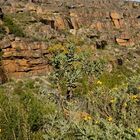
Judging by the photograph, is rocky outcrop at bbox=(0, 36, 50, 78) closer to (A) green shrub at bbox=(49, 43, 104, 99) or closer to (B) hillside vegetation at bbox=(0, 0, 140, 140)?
(B) hillside vegetation at bbox=(0, 0, 140, 140)

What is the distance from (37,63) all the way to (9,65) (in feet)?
15.5

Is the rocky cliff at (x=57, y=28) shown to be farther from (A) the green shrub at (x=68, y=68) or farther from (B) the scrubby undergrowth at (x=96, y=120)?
(B) the scrubby undergrowth at (x=96, y=120)

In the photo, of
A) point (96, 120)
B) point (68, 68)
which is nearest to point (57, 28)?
point (68, 68)

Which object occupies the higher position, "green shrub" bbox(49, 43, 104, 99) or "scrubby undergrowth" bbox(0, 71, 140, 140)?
"scrubby undergrowth" bbox(0, 71, 140, 140)

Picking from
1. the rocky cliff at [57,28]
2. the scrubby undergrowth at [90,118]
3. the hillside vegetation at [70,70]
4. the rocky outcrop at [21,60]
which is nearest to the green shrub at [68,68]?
the hillside vegetation at [70,70]

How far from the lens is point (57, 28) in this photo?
101m

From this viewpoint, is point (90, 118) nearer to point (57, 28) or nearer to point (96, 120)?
point (96, 120)


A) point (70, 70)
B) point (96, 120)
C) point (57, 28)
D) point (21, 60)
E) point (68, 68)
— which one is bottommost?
point (57, 28)

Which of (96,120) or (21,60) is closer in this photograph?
(96,120)

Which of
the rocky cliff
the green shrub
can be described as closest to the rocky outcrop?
the rocky cliff

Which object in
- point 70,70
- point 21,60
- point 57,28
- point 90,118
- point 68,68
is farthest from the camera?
point 57,28

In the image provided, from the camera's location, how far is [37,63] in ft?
223

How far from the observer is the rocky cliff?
6750 centimetres

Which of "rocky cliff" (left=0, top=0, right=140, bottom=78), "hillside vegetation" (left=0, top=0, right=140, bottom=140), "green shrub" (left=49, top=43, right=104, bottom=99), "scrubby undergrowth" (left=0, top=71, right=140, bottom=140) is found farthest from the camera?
"rocky cliff" (left=0, top=0, right=140, bottom=78)
